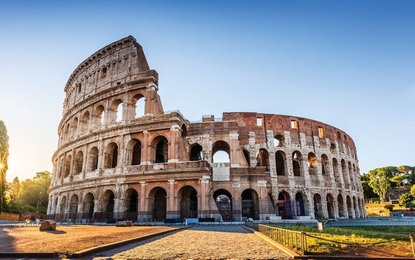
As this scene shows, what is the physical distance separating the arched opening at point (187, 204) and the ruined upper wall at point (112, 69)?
10793 millimetres

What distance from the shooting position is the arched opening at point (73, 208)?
25.5 meters

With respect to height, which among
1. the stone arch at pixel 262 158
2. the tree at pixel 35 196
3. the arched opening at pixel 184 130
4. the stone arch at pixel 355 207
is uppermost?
the arched opening at pixel 184 130

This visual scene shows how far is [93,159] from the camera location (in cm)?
2675

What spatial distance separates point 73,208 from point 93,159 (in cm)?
525

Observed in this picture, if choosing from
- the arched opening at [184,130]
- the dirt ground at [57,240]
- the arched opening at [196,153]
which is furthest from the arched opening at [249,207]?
the dirt ground at [57,240]

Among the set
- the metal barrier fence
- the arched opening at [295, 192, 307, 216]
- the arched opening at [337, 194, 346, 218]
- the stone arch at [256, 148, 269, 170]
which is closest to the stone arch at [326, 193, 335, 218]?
the arched opening at [337, 194, 346, 218]

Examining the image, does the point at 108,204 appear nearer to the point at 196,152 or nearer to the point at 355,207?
the point at 196,152

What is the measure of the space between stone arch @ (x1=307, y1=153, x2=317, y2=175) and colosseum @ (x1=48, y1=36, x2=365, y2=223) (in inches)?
4.4

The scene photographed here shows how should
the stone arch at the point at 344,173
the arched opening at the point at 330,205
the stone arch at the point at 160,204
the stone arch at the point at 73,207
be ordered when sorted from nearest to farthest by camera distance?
the stone arch at the point at 160,204 < the stone arch at the point at 73,207 < the arched opening at the point at 330,205 < the stone arch at the point at 344,173

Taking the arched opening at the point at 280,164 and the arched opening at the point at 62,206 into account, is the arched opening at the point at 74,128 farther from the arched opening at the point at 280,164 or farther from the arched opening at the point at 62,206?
the arched opening at the point at 280,164

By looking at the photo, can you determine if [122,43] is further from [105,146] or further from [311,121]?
[311,121]

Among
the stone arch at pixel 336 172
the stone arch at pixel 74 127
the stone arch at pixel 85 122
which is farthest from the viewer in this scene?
the stone arch at pixel 336 172

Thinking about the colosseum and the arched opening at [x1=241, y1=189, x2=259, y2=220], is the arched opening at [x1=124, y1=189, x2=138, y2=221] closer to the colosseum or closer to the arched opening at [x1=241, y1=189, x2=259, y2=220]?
the colosseum

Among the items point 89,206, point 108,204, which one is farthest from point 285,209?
point 89,206
